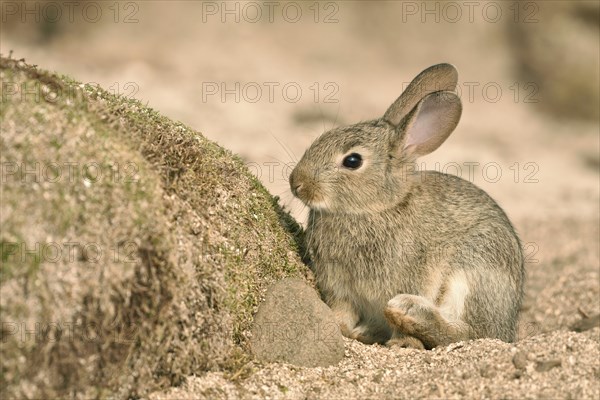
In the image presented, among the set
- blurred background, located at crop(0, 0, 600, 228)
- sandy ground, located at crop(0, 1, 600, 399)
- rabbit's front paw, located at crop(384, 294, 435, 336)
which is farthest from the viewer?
blurred background, located at crop(0, 0, 600, 228)

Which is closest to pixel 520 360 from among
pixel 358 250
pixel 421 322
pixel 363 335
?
pixel 421 322

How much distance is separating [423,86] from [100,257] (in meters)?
3.10

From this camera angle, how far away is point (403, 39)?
16078mm

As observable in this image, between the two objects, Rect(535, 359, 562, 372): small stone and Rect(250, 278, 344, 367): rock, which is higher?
Rect(250, 278, 344, 367): rock

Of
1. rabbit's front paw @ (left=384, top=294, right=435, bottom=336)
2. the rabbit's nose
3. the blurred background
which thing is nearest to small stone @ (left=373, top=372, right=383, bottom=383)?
rabbit's front paw @ (left=384, top=294, right=435, bottom=336)

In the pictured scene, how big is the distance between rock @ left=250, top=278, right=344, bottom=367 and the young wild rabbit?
621mm

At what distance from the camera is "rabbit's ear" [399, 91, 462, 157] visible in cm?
622

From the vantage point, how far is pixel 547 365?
14.7 feet

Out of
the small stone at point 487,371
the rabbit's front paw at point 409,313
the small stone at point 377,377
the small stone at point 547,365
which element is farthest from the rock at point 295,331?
the small stone at point 547,365

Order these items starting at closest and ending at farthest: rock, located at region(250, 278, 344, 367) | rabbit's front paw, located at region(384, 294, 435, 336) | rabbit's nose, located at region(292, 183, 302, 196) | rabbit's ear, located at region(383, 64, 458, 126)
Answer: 1. rock, located at region(250, 278, 344, 367)
2. rabbit's front paw, located at region(384, 294, 435, 336)
3. rabbit's nose, located at region(292, 183, 302, 196)
4. rabbit's ear, located at region(383, 64, 458, 126)

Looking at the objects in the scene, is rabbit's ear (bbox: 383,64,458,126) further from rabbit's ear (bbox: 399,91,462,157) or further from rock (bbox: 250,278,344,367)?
rock (bbox: 250,278,344,367)

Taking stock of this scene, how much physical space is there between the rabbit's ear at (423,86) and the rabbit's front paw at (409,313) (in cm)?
143

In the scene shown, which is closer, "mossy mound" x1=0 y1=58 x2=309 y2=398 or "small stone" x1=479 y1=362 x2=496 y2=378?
"mossy mound" x1=0 y1=58 x2=309 y2=398

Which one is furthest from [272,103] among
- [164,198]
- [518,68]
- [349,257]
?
[164,198]
